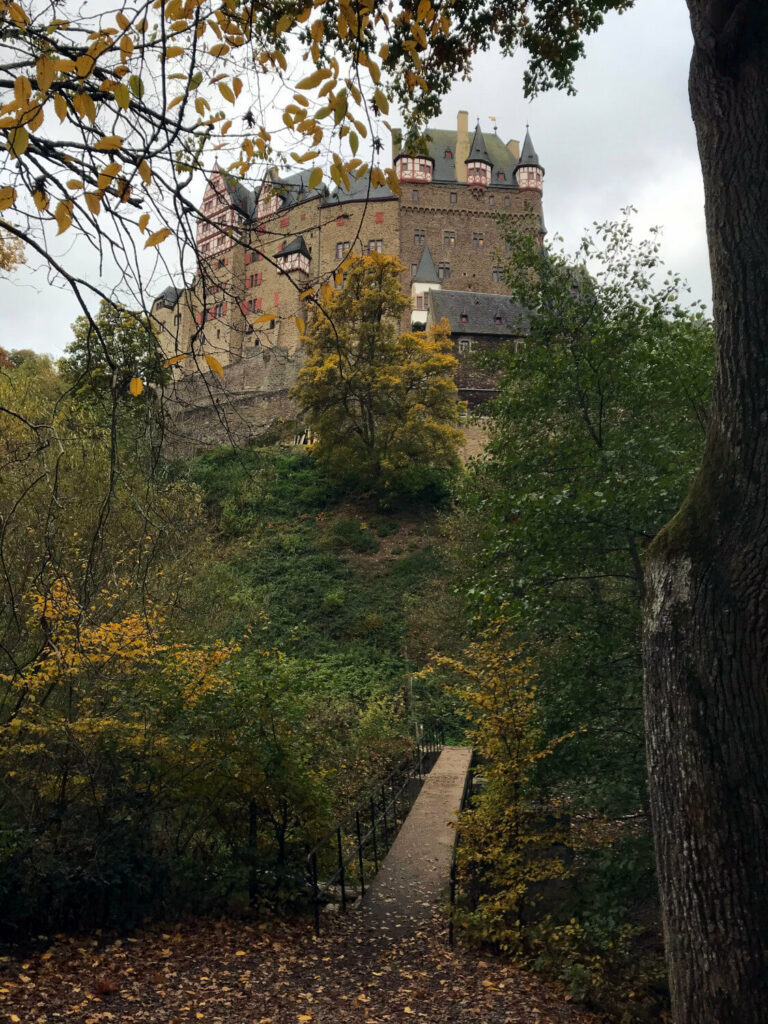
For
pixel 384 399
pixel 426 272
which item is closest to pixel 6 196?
pixel 384 399

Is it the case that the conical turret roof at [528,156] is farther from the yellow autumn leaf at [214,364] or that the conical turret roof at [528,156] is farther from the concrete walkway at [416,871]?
the yellow autumn leaf at [214,364]

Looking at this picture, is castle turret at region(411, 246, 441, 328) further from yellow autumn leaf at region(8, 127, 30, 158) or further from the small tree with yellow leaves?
yellow autumn leaf at region(8, 127, 30, 158)

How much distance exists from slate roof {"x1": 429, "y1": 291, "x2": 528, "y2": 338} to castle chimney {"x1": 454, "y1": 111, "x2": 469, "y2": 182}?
44.9ft

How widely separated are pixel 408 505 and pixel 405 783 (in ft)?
64.0

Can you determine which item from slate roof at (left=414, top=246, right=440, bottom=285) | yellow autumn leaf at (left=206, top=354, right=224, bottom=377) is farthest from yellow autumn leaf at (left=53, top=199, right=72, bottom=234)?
slate roof at (left=414, top=246, right=440, bottom=285)

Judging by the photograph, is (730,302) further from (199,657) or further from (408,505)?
(408,505)

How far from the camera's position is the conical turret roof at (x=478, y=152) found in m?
55.7

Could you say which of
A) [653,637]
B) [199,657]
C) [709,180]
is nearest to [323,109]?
[709,180]

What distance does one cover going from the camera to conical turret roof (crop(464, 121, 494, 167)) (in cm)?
5572

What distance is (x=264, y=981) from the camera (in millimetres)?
6781

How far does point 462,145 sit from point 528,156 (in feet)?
15.8

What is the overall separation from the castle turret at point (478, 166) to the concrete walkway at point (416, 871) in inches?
1958

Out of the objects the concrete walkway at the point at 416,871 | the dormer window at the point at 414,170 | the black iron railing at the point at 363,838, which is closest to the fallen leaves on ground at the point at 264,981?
the concrete walkway at the point at 416,871

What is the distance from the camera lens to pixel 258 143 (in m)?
3.33
